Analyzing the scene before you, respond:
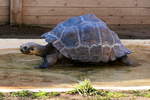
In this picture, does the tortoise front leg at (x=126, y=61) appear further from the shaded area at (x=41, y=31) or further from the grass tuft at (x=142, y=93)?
the shaded area at (x=41, y=31)

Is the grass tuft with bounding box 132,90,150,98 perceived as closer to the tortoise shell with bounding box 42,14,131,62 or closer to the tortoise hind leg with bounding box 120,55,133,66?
the tortoise shell with bounding box 42,14,131,62

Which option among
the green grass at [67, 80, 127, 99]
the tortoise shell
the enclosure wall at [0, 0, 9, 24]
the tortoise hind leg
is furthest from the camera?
the enclosure wall at [0, 0, 9, 24]

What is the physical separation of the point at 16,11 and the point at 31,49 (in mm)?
3927

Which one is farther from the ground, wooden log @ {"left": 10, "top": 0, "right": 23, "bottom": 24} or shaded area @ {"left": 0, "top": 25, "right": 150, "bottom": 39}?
wooden log @ {"left": 10, "top": 0, "right": 23, "bottom": 24}

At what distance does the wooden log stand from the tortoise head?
378 cm

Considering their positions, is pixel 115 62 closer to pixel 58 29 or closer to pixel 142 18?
pixel 58 29

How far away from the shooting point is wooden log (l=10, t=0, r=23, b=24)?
10.9m

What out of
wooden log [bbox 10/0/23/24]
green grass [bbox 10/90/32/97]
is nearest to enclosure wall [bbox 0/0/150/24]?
wooden log [bbox 10/0/23/24]

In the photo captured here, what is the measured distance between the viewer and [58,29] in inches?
287

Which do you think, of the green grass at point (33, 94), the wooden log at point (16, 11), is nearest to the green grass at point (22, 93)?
the green grass at point (33, 94)

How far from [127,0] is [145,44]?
8.15ft

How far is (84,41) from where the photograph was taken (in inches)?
280

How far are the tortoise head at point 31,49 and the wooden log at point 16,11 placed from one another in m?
3.78

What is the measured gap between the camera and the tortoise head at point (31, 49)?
709 cm
